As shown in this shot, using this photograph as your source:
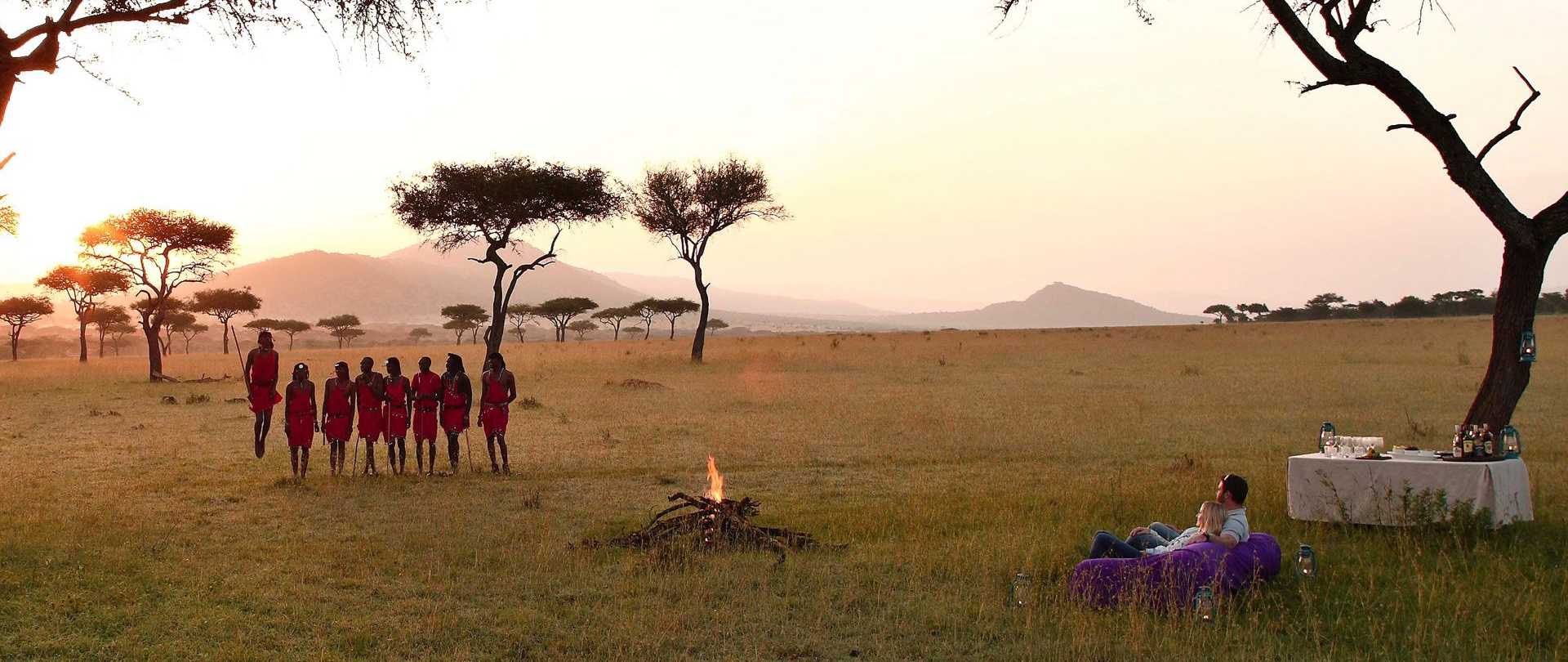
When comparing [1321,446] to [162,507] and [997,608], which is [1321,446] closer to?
[997,608]

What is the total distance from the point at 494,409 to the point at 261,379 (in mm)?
3703

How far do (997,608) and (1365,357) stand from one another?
44749 mm

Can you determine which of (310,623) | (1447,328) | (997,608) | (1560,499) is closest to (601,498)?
(310,623)

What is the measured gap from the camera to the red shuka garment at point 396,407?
15.3m

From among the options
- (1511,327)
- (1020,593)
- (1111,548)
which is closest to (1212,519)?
(1111,548)

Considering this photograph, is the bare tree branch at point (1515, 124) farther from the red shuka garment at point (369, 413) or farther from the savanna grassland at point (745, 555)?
the red shuka garment at point (369, 413)

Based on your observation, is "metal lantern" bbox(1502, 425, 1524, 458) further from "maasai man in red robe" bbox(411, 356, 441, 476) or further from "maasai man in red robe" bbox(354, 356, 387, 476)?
"maasai man in red robe" bbox(354, 356, 387, 476)

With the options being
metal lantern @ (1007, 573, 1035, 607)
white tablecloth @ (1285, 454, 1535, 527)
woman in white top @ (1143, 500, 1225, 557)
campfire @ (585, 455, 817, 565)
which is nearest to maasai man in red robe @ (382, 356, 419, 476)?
campfire @ (585, 455, 817, 565)

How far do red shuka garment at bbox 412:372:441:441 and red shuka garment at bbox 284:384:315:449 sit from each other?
1451mm

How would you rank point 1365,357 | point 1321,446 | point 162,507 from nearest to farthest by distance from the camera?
point 1321,446
point 162,507
point 1365,357

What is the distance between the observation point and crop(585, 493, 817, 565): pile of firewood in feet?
32.6

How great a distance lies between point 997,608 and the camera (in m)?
8.04

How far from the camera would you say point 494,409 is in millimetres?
15773

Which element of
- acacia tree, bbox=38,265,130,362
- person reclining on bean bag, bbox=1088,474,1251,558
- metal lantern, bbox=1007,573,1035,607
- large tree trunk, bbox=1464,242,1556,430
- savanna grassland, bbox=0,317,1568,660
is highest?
acacia tree, bbox=38,265,130,362
